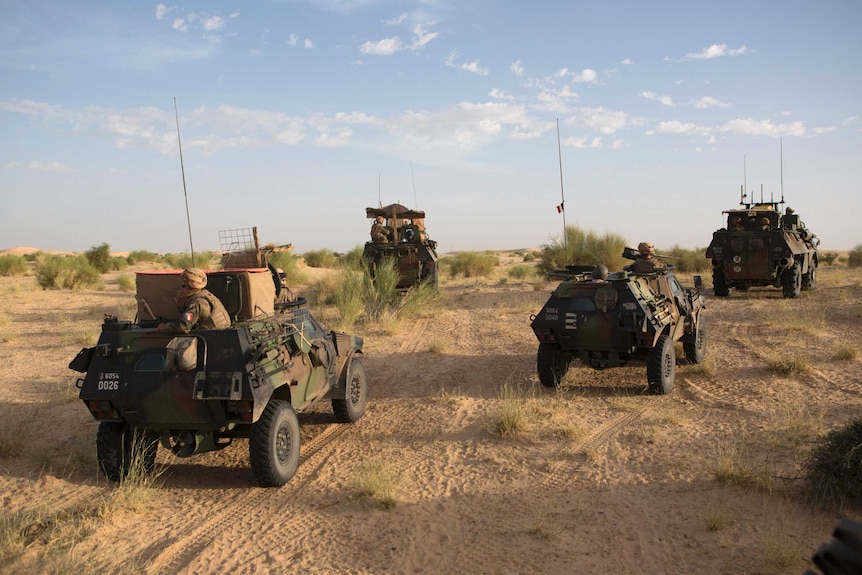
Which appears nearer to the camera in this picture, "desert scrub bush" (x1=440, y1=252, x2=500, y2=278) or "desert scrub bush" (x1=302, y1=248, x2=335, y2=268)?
"desert scrub bush" (x1=440, y1=252, x2=500, y2=278)

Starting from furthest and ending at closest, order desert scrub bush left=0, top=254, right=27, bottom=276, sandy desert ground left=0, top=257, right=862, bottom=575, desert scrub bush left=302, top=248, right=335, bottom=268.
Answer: desert scrub bush left=302, top=248, right=335, bottom=268 < desert scrub bush left=0, top=254, right=27, bottom=276 < sandy desert ground left=0, top=257, right=862, bottom=575

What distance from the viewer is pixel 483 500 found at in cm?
535

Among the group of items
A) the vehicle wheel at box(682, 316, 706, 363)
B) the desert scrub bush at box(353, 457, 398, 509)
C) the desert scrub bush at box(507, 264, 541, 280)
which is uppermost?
the desert scrub bush at box(507, 264, 541, 280)

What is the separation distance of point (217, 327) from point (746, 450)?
16.7ft

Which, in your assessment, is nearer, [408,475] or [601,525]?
[601,525]

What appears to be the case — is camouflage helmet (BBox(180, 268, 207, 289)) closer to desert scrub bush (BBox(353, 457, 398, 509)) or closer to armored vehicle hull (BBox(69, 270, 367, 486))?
armored vehicle hull (BBox(69, 270, 367, 486))

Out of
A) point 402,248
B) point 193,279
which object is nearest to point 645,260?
point 193,279

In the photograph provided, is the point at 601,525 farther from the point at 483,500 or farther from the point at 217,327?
the point at 217,327

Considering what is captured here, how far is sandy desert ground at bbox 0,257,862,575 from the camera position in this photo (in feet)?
14.5

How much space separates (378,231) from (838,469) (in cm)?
1445

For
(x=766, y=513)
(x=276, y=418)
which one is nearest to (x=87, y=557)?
(x=276, y=418)

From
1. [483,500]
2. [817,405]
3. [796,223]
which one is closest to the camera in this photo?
[483,500]

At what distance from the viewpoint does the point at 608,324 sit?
8.21 m

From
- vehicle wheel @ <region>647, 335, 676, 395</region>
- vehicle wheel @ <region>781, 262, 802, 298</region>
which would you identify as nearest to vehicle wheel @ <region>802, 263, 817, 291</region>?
vehicle wheel @ <region>781, 262, 802, 298</region>
